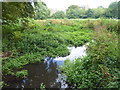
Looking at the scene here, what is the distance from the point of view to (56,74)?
4.20 m

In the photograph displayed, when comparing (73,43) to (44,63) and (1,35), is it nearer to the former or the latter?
(44,63)

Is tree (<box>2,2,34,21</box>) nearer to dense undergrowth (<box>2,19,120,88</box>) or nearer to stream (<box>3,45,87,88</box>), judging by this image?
dense undergrowth (<box>2,19,120,88</box>)

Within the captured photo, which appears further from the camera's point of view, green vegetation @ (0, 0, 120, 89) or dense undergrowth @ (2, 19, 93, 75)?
dense undergrowth @ (2, 19, 93, 75)

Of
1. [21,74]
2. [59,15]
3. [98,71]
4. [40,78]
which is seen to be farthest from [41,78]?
[59,15]

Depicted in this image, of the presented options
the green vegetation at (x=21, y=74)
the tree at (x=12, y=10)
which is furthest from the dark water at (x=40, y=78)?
the tree at (x=12, y=10)

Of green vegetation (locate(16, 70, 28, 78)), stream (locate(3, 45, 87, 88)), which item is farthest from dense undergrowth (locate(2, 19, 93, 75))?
stream (locate(3, 45, 87, 88))

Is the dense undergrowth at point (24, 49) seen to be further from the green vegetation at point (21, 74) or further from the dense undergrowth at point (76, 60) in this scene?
the green vegetation at point (21, 74)

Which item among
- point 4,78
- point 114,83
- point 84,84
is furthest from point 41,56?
point 114,83

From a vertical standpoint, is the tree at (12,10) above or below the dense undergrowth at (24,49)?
above

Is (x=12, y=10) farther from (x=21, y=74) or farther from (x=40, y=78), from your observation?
(x=40, y=78)

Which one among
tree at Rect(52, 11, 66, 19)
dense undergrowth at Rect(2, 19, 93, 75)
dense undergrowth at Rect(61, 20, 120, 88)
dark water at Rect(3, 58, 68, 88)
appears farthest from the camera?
tree at Rect(52, 11, 66, 19)

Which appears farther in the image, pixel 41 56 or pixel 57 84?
pixel 41 56

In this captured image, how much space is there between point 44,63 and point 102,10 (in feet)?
53.1

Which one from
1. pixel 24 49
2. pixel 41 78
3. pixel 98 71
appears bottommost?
pixel 41 78
